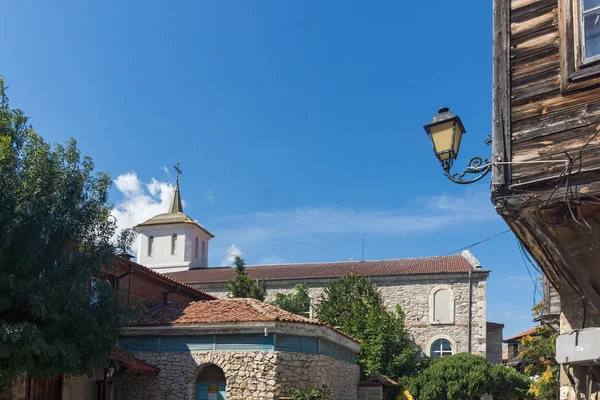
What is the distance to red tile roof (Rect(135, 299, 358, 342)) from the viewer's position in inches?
637

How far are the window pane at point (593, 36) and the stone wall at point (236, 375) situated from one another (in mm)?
11863

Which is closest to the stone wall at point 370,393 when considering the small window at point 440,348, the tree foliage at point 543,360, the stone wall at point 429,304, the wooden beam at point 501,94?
the tree foliage at point 543,360

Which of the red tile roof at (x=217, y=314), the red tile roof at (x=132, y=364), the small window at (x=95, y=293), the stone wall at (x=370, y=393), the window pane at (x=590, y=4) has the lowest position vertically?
the stone wall at (x=370, y=393)

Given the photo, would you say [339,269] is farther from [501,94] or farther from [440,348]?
[501,94]

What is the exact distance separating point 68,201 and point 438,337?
77.2ft

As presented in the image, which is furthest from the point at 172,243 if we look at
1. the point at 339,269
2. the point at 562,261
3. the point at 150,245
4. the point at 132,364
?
the point at 562,261

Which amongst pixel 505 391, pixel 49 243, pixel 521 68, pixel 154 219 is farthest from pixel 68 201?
pixel 154 219

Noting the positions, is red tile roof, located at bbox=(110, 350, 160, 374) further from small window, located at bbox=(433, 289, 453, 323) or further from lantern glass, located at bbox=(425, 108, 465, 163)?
small window, located at bbox=(433, 289, 453, 323)

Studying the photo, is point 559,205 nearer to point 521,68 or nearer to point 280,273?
point 521,68

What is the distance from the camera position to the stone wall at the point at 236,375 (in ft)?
51.3

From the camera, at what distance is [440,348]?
32.0 m

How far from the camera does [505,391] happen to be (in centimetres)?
2528

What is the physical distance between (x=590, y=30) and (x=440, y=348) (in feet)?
93.2

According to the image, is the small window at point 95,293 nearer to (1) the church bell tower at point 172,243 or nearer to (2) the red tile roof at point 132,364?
(2) the red tile roof at point 132,364
